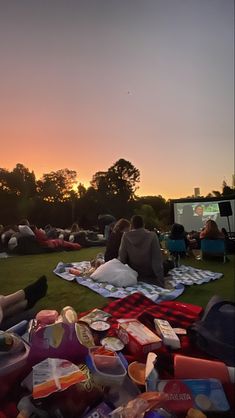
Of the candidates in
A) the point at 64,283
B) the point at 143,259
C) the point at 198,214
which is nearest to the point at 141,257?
the point at 143,259

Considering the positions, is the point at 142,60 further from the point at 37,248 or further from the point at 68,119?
the point at 37,248

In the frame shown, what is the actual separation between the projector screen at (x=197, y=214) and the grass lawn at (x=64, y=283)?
0.09 m

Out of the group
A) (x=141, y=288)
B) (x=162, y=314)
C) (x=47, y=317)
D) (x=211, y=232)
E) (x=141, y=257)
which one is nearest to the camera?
(x=211, y=232)

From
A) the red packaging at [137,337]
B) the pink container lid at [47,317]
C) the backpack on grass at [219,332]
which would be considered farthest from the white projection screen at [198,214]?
the pink container lid at [47,317]

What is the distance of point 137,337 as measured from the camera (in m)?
0.79

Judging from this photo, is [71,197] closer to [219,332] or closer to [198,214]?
[198,214]

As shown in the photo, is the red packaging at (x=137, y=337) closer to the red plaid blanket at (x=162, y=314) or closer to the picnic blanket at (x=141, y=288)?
the red plaid blanket at (x=162, y=314)

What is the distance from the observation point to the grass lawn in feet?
2.46

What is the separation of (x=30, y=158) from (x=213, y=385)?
0.68 metres

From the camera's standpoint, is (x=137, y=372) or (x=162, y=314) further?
(x=162, y=314)

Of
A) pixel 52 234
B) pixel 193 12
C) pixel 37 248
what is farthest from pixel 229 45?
pixel 37 248

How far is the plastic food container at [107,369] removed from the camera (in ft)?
2.16

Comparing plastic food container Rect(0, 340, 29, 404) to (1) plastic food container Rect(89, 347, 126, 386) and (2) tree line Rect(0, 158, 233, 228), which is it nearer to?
(1) plastic food container Rect(89, 347, 126, 386)

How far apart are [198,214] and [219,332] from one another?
289 millimetres
